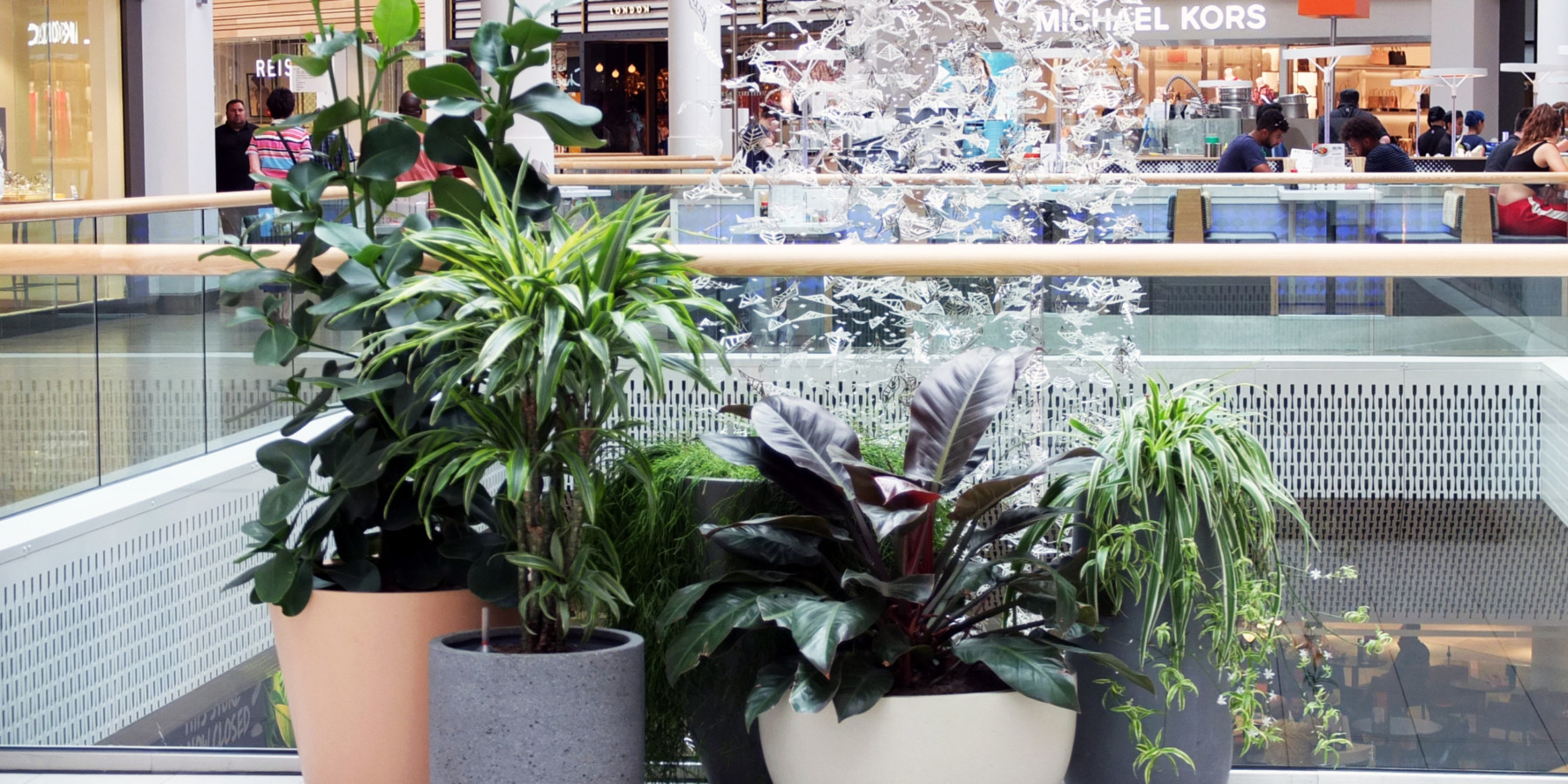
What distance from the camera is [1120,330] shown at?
2.89m

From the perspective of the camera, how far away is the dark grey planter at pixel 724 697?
247 centimetres

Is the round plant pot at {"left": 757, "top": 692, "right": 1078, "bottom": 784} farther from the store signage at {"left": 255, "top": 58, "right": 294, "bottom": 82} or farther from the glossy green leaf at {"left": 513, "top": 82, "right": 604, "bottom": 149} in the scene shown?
the store signage at {"left": 255, "top": 58, "right": 294, "bottom": 82}

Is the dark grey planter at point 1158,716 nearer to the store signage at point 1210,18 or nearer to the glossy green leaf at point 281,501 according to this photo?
the glossy green leaf at point 281,501

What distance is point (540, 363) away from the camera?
79.3 inches

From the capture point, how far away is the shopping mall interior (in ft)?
7.30

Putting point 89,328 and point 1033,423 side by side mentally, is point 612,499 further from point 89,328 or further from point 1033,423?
point 89,328

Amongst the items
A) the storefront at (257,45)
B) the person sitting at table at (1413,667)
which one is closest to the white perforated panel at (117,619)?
the person sitting at table at (1413,667)

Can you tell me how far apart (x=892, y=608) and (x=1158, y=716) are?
0.43 m

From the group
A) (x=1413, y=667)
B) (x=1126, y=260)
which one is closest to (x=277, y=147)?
(x=1126, y=260)

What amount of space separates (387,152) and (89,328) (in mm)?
1698

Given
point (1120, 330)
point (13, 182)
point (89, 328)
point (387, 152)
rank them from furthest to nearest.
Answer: point (13, 182)
point (89, 328)
point (1120, 330)
point (387, 152)

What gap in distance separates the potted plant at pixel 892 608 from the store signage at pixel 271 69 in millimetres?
18075

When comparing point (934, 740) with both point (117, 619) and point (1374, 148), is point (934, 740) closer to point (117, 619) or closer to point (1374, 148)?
point (117, 619)

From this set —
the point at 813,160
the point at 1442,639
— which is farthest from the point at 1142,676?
the point at 813,160
